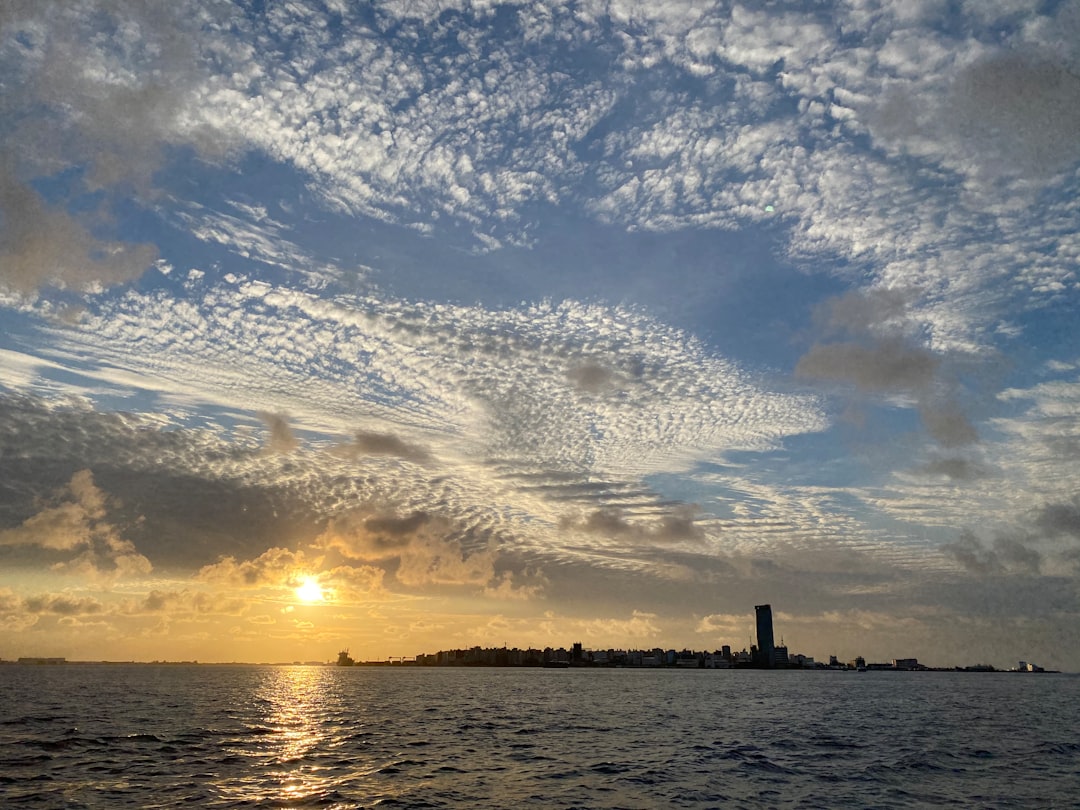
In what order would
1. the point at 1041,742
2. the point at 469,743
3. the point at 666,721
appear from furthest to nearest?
the point at 666,721
the point at 1041,742
the point at 469,743

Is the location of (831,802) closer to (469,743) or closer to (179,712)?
(469,743)

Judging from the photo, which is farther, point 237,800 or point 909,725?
point 909,725

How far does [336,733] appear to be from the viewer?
278 feet

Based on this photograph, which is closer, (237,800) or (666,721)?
(237,800)

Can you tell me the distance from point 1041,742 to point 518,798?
7283cm

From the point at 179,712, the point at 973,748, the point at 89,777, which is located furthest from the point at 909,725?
the point at 179,712

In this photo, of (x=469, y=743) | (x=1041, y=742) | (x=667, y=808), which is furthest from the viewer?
(x=1041, y=742)

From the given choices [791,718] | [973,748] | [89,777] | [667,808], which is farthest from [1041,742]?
[89,777]

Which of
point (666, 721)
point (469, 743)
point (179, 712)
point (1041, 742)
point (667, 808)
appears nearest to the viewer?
point (667, 808)

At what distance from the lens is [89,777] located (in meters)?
49.8

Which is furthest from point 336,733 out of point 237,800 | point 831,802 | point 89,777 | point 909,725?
point 909,725

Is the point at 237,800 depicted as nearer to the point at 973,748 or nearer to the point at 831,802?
the point at 831,802

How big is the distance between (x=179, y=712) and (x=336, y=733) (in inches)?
1748

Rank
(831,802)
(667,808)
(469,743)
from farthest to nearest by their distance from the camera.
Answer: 1. (469,743)
2. (831,802)
3. (667,808)
